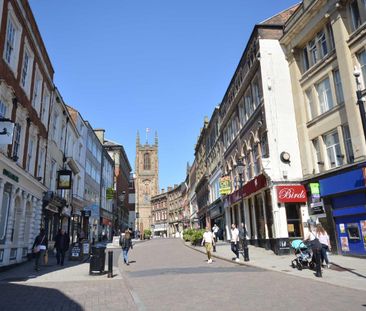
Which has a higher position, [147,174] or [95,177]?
[147,174]

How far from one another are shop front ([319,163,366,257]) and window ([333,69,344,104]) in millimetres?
3938

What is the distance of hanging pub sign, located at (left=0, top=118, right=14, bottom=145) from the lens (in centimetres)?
1259

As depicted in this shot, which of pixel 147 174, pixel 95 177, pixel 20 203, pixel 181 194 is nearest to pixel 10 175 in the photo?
pixel 20 203

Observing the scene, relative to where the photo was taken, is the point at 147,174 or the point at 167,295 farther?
the point at 147,174

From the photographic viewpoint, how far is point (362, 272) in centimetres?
1228

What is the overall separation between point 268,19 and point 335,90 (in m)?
8.79

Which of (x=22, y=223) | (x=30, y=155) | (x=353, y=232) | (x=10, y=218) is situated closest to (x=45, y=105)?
(x=30, y=155)

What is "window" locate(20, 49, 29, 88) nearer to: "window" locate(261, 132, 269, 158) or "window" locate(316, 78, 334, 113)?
"window" locate(261, 132, 269, 158)

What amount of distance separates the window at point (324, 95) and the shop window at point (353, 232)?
6.45 m

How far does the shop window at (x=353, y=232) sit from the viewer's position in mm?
16922

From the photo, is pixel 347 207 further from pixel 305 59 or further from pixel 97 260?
pixel 97 260

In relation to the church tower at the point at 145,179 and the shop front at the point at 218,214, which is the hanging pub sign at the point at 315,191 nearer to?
the shop front at the point at 218,214

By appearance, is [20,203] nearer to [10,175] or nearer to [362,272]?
[10,175]

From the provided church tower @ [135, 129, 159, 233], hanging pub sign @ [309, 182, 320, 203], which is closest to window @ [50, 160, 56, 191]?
hanging pub sign @ [309, 182, 320, 203]
